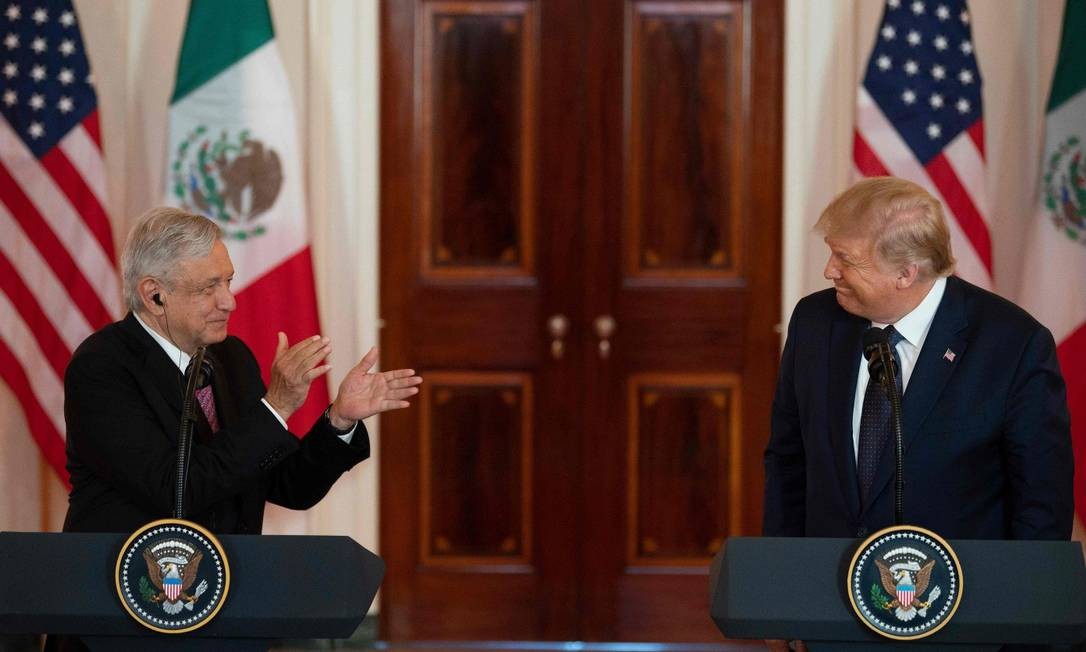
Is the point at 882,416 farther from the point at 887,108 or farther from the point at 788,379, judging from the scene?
the point at 887,108

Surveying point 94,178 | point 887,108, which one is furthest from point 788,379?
point 94,178

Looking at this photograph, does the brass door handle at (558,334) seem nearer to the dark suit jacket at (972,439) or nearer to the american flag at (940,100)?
the american flag at (940,100)

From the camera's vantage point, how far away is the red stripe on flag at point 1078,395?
4113 millimetres

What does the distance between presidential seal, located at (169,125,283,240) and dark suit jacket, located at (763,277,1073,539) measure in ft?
8.13

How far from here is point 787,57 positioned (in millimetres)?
4508

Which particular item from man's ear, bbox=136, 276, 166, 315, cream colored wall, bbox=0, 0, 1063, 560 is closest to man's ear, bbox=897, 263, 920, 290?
man's ear, bbox=136, 276, 166, 315

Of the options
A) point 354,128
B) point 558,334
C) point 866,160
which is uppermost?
point 354,128

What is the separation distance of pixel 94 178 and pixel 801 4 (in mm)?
2500

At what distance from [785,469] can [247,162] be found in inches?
95.4

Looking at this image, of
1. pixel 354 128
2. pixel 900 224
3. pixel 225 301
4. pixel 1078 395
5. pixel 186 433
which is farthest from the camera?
pixel 354 128

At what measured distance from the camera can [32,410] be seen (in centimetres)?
418

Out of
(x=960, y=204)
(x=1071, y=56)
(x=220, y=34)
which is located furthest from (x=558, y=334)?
(x=1071, y=56)

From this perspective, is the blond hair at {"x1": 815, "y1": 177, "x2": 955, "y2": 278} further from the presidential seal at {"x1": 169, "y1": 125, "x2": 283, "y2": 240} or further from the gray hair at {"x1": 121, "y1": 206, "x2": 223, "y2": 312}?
the presidential seal at {"x1": 169, "y1": 125, "x2": 283, "y2": 240}

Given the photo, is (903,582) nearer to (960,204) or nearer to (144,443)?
(144,443)
